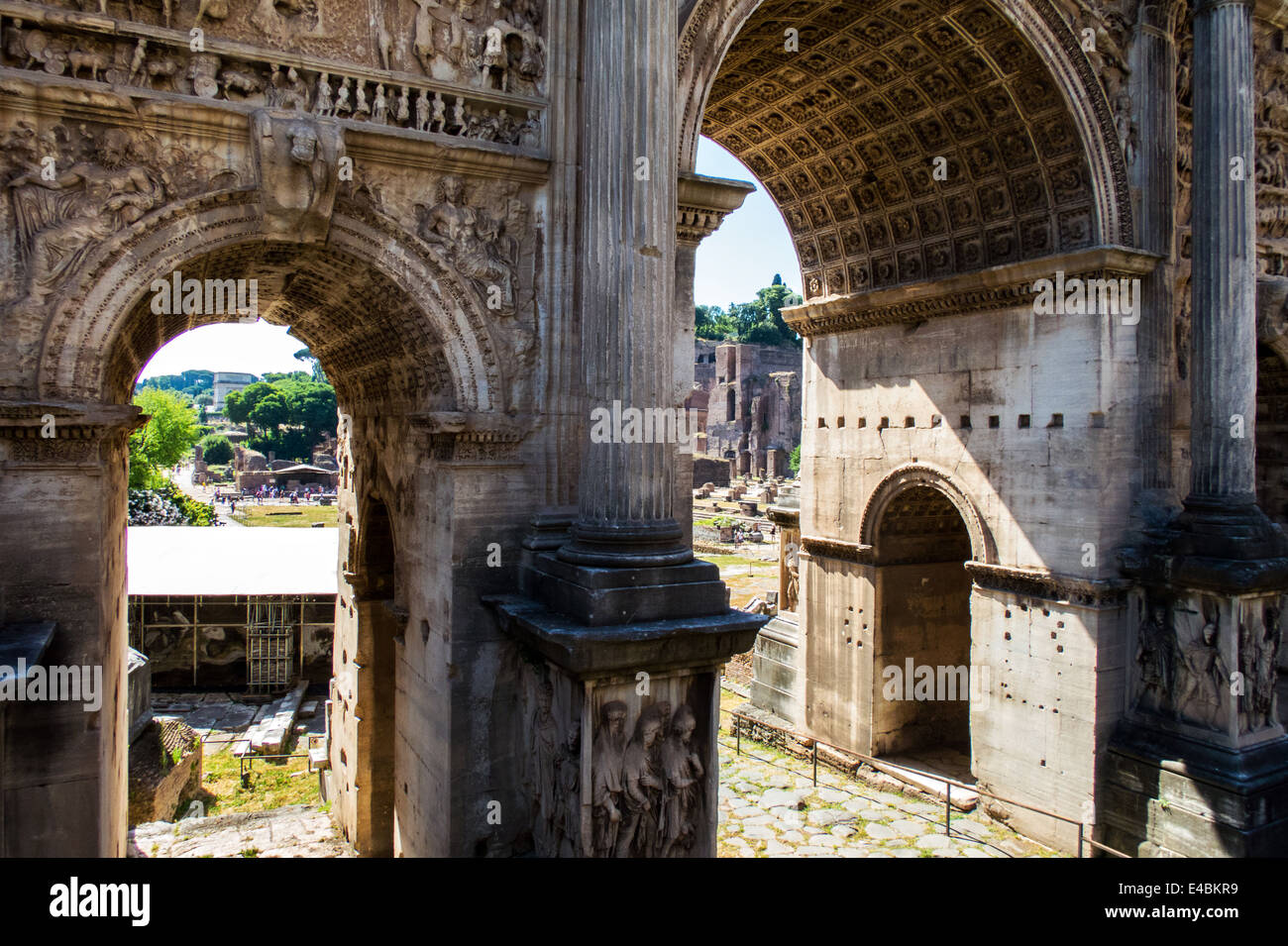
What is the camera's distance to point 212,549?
69.7ft

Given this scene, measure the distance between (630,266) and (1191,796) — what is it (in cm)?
846

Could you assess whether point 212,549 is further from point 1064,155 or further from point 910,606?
point 1064,155

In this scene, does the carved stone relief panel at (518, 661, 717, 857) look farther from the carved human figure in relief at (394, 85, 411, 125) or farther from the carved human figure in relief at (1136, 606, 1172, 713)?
the carved human figure in relief at (1136, 606, 1172, 713)

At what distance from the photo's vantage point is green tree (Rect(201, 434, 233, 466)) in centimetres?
7794

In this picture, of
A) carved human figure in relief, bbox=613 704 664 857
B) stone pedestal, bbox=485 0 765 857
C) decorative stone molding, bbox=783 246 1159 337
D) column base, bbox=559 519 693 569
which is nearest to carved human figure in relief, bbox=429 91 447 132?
stone pedestal, bbox=485 0 765 857

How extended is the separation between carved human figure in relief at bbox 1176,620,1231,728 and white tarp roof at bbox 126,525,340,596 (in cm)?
1435

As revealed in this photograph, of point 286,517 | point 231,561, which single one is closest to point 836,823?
point 231,561

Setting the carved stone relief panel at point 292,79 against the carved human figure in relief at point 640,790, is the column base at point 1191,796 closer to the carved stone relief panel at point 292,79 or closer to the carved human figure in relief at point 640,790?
the carved human figure in relief at point 640,790

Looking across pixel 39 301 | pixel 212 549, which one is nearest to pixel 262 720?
pixel 212 549

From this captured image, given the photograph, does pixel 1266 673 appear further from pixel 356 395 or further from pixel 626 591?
pixel 356 395

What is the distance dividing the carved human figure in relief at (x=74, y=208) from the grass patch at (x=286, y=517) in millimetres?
35351

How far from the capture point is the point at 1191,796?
9.37 metres

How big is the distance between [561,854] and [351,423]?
586 cm

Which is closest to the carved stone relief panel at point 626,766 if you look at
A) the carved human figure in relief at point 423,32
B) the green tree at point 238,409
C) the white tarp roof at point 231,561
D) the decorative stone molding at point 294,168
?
the decorative stone molding at point 294,168
